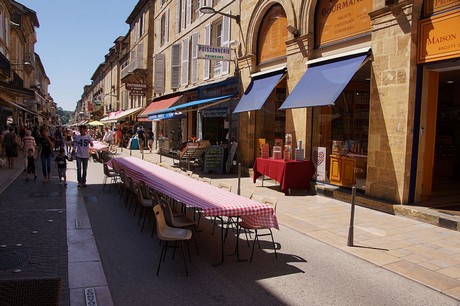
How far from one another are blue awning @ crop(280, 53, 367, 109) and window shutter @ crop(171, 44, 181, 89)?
13.7 metres

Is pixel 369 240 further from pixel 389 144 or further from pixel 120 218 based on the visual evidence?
pixel 120 218

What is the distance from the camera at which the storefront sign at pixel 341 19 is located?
9.30 meters

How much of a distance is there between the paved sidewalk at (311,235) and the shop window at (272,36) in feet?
18.4

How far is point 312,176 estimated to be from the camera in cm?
1093

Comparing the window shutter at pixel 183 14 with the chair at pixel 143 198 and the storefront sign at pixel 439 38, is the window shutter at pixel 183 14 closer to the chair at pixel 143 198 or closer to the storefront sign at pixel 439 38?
the storefront sign at pixel 439 38

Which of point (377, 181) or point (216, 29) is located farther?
point (216, 29)

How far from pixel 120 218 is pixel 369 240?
15.5 ft

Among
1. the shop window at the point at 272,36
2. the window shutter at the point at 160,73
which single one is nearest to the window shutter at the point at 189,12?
the window shutter at the point at 160,73

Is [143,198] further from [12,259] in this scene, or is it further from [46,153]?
[46,153]

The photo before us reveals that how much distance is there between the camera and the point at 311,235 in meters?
6.48

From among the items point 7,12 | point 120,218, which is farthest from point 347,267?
point 7,12

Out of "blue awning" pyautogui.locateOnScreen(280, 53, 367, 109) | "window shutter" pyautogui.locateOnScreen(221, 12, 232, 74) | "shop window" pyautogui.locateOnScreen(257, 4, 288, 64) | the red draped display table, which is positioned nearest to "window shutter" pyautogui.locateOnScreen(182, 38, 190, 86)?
"window shutter" pyautogui.locateOnScreen(221, 12, 232, 74)

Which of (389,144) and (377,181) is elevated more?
(389,144)

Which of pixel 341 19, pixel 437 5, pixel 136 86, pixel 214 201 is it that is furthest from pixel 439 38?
pixel 136 86
